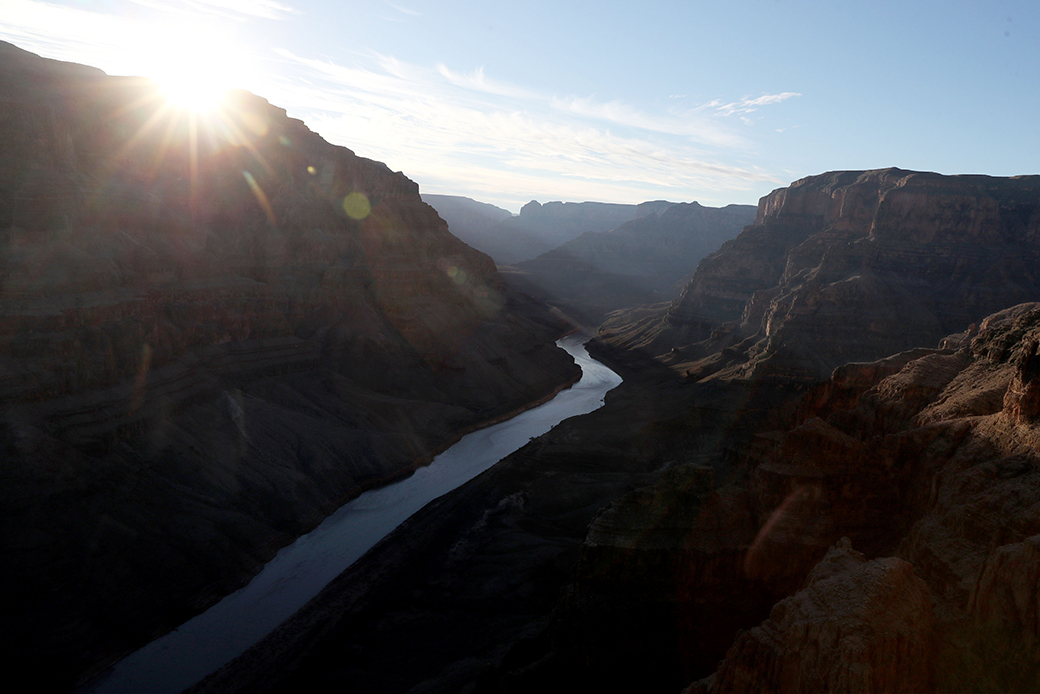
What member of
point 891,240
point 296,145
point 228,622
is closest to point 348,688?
point 228,622

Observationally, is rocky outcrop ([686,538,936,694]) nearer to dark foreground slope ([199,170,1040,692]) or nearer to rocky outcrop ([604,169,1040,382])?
dark foreground slope ([199,170,1040,692])

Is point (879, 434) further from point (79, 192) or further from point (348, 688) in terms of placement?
point (79, 192)

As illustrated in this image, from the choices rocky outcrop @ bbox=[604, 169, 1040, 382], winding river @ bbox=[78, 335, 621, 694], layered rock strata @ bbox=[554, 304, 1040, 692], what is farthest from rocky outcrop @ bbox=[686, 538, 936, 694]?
rocky outcrop @ bbox=[604, 169, 1040, 382]

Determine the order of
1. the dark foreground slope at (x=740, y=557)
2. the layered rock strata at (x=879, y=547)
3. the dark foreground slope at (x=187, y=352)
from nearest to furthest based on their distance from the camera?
1. the layered rock strata at (x=879, y=547)
2. the dark foreground slope at (x=740, y=557)
3. the dark foreground slope at (x=187, y=352)

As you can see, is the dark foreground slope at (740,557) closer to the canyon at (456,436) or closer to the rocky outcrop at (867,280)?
the canyon at (456,436)

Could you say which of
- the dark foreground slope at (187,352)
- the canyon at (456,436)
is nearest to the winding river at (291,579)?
the canyon at (456,436)
